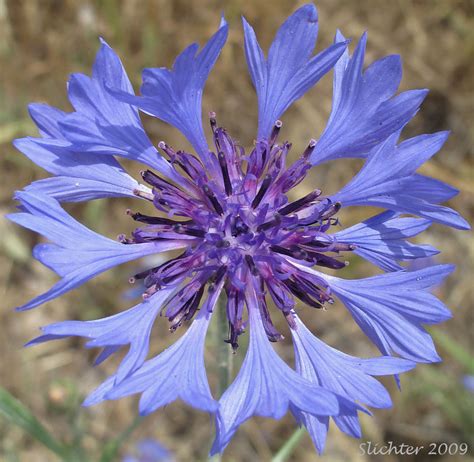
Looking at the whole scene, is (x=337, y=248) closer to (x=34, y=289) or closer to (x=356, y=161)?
(x=356, y=161)

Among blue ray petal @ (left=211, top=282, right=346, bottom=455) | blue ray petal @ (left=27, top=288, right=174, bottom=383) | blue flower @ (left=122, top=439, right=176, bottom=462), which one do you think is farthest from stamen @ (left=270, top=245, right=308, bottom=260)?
blue flower @ (left=122, top=439, right=176, bottom=462)

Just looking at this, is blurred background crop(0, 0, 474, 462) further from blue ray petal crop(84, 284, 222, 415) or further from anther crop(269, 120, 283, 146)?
blue ray petal crop(84, 284, 222, 415)

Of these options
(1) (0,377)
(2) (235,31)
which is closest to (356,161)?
(2) (235,31)

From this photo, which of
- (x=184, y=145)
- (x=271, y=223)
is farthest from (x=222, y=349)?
(x=184, y=145)

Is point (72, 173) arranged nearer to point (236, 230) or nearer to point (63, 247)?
point (63, 247)

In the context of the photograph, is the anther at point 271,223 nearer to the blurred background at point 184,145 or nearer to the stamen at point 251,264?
the stamen at point 251,264
